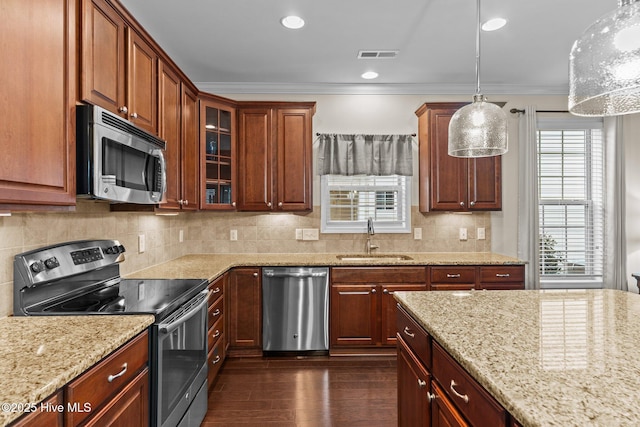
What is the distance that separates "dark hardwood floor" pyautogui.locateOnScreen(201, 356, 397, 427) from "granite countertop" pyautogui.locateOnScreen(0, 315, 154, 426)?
1.23m

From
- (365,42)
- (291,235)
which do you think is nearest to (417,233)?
(291,235)

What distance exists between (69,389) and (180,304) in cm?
86

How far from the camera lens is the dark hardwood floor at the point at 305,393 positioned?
240 cm

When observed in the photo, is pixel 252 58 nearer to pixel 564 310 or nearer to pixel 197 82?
pixel 197 82

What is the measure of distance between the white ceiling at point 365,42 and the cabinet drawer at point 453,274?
6.18 ft

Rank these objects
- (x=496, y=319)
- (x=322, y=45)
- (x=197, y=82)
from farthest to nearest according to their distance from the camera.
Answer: (x=197, y=82), (x=322, y=45), (x=496, y=319)

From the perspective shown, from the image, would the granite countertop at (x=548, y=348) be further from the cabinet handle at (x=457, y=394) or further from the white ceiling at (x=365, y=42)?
the white ceiling at (x=365, y=42)

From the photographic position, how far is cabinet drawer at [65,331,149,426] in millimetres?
1102

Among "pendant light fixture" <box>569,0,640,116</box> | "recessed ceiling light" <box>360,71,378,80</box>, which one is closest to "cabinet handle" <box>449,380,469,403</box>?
"pendant light fixture" <box>569,0,640,116</box>

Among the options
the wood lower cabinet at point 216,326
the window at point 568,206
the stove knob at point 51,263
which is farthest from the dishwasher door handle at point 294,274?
the window at point 568,206

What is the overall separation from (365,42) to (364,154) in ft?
3.99

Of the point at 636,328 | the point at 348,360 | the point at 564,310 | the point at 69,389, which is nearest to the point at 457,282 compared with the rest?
the point at 348,360

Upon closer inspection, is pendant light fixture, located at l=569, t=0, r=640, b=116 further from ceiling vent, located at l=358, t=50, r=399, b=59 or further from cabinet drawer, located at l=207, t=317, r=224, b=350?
cabinet drawer, located at l=207, t=317, r=224, b=350

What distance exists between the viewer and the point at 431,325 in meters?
1.42
